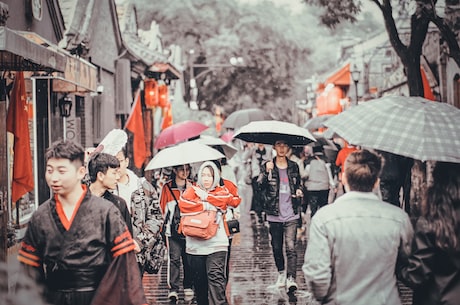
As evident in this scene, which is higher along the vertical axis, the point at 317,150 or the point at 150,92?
the point at 150,92

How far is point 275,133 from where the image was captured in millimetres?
10133

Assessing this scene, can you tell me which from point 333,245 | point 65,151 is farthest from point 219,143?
point 333,245

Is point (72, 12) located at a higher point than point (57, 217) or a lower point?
higher

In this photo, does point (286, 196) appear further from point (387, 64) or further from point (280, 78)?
point (280, 78)

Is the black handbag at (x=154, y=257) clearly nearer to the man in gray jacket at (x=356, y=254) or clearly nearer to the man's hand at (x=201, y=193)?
the man's hand at (x=201, y=193)

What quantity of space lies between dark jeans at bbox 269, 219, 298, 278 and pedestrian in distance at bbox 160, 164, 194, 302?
1294mm

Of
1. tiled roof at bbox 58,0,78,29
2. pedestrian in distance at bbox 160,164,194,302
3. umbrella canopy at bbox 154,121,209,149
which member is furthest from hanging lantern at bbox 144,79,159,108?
pedestrian in distance at bbox 160,164,194,302

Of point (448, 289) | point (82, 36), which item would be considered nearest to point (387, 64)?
point (82, 36)

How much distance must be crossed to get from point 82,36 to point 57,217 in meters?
12.8

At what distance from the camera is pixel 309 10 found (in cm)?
3188

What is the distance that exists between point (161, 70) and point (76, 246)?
1919cm

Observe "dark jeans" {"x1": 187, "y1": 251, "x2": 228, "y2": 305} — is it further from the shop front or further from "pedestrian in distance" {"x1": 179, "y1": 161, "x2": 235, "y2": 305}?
the shop front

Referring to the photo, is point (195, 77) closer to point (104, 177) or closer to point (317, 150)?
point (317, 150)

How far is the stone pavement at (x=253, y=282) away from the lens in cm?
950
